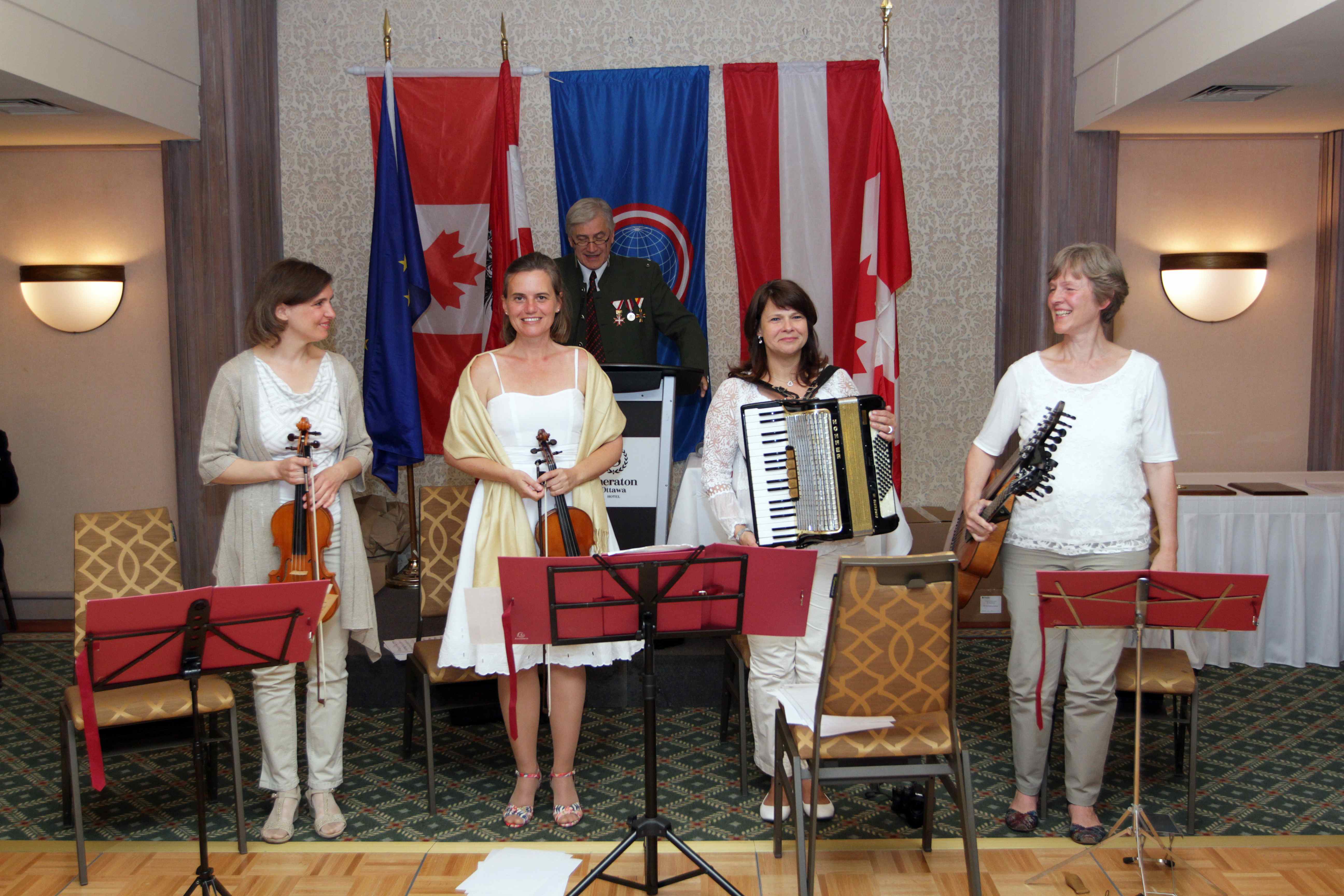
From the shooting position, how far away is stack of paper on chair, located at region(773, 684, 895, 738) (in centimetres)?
258

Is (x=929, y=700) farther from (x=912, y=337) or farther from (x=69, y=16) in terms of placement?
(x=69, y=16)

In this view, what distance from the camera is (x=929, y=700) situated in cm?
254

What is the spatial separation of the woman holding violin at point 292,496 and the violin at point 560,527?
0.61 m

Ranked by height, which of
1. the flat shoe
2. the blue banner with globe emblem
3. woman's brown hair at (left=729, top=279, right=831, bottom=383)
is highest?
the blue banner with globe emblem

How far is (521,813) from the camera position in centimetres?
323

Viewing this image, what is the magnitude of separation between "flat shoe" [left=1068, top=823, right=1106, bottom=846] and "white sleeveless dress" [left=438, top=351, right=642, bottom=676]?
141 cm

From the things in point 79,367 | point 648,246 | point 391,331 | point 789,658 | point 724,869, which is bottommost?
point 724,869

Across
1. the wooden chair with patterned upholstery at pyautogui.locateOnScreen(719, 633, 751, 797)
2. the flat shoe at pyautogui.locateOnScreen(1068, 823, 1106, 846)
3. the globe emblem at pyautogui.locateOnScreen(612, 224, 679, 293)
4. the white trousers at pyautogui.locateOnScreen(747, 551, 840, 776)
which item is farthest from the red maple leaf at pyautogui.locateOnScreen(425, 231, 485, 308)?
the flat shoe at pyautogui.locateOnScreen(1068, 823, 1106, 846)

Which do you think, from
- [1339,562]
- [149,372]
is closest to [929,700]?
[1339,562]

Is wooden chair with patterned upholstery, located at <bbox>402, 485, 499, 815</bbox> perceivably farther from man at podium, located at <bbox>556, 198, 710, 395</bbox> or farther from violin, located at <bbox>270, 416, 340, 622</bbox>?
man at podium, located at <bbox>556, 198, 710, 395</bbox>

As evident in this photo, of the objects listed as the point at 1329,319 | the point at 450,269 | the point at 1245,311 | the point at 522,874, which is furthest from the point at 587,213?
the point at 1329,319

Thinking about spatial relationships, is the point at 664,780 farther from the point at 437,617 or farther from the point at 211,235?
the point at 211,235

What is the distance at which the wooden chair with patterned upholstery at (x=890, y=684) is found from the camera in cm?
246

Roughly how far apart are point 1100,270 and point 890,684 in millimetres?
1350
